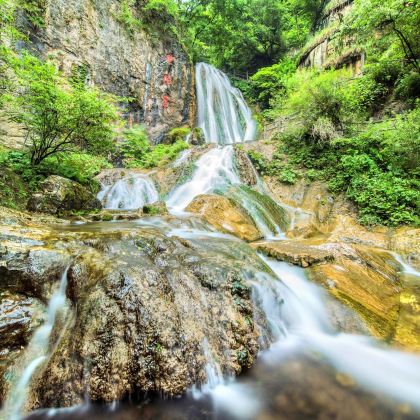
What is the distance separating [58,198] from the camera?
20.2ft

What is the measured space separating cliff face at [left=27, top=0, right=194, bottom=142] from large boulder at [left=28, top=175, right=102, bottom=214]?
25.1 feet

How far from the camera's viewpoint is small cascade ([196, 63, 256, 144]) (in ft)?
57.3

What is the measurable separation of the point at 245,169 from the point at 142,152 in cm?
551

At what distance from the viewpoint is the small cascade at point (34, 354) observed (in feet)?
6.82

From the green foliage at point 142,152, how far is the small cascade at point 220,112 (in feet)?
15.5

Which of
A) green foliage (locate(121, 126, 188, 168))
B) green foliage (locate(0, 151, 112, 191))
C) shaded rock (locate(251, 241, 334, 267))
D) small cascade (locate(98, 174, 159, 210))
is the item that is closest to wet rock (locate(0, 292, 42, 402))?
shaded rock (locate(251, 241, 334, 267))

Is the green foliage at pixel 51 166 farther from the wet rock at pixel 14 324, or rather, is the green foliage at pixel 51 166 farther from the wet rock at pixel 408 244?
the wet rock at pixel 408 244

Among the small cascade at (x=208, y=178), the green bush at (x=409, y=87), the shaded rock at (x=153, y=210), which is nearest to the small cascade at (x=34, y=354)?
the shaded rock at (x=153, y=210)

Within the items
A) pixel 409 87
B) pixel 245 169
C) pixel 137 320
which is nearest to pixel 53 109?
pixel 137 320

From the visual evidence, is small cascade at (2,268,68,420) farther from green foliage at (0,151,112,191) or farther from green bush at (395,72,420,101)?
green bush at (395,72,420,101)

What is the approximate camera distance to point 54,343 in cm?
241

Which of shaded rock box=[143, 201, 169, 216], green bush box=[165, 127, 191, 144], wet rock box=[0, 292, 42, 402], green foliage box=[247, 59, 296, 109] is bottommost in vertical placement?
wet rock box=[0, 292, 42, 402]

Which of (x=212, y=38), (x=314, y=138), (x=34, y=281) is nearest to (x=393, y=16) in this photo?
(x=314, y=138)

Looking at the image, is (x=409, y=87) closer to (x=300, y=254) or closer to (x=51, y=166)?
(x=300, y=254)
